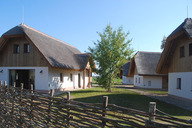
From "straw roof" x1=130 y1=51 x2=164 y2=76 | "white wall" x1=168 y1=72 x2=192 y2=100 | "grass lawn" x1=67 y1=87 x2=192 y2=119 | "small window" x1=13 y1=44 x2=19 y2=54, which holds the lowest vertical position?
"grass lawn" x1=67 y1=87 x2=192 y2=119

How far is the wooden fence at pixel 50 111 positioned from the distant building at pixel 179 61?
7408mm

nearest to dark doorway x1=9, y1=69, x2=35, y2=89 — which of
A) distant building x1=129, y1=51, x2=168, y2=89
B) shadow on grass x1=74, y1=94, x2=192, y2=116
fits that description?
shadow on grass x1=74, y1=94, x2=192, y2=116

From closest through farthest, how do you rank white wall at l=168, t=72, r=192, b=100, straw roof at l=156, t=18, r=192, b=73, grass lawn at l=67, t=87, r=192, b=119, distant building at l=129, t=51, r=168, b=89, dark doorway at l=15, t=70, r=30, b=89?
grass lawn at l=67, t=87, r=192, b=119
straw roof at l=156, t=18, r=192, b=73
white wall at l=168, t=72, r=192, b=100
dark doorway at l=15, t=70, r=30, b=89
distant building at l=129, t=51, r=168, b=89

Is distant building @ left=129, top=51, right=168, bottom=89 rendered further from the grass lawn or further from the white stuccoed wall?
the grass lawn

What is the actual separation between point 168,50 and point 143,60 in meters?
10.9

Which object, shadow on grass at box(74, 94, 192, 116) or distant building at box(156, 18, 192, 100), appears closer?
shadow on grass at box(74, 94, 192, 116)

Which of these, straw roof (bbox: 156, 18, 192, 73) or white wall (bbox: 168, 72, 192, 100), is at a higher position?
straw roof (bbox: 156, 18, 192, 73)

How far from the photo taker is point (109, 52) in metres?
15.1

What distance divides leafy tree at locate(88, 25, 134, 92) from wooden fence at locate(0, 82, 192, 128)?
32.7ft

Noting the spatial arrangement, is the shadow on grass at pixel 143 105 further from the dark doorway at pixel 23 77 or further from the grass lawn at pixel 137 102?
the dark doorway at pixel 23 77

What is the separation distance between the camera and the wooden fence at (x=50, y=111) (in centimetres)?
366

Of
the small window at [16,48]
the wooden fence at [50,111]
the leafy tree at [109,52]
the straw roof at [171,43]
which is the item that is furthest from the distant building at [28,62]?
the straw roof at [171,43]

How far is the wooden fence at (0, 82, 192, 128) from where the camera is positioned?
3660 millimetres

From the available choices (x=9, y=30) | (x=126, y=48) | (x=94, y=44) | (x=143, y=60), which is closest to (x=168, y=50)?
(x=126, y=48)
